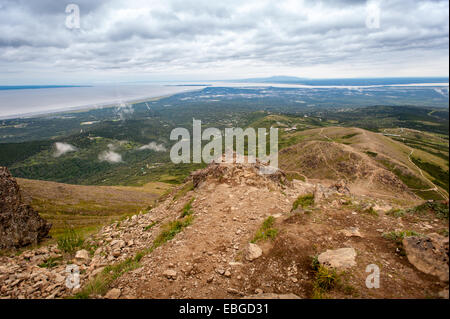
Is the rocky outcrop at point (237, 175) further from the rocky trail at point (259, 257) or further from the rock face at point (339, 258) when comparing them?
the rock face at point (339, 258)

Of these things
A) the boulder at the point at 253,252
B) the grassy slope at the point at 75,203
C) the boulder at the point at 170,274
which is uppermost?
the boulder at the point at 253,252

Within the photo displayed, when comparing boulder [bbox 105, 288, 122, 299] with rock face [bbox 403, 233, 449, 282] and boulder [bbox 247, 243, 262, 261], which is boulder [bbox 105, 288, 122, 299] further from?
rock face [bbox 403, 233, 449, 282]

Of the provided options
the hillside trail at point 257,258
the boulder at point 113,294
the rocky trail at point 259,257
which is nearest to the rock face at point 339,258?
the rocky trail at point 259,257

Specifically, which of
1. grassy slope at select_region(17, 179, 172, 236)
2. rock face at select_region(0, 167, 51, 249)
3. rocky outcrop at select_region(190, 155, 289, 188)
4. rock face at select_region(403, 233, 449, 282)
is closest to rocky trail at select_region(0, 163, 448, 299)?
rock face at select_region(403, 233, 449, 282)

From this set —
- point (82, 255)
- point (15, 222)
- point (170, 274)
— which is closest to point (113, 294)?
point (170, 274)

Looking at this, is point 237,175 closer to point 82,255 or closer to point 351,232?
point 351,232
